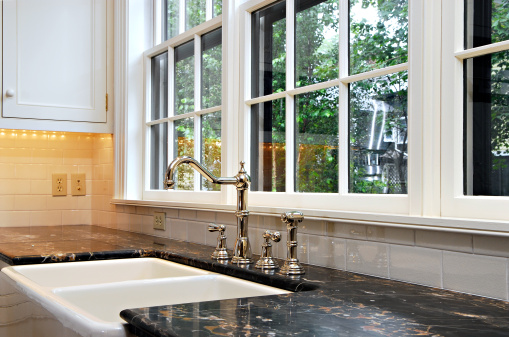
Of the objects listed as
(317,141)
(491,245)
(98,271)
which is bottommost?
(98,271)

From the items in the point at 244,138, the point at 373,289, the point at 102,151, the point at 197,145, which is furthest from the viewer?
the point at 102,151

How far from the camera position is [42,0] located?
2865 mm

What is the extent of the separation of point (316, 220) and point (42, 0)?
2.00 m

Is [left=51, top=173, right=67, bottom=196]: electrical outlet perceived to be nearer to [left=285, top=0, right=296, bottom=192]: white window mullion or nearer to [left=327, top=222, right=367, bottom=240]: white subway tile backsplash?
→ [left=285, top=0, right=296, bottom=192]: white window mullion

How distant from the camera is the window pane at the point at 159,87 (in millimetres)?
2834

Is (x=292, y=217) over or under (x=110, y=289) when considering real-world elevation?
over

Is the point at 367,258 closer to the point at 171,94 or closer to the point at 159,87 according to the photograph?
the point at 171,94

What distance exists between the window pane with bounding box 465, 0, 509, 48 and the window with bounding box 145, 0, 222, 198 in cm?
118

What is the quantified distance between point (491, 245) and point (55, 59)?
2.39 metres

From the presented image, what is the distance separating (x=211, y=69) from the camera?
2416 mm

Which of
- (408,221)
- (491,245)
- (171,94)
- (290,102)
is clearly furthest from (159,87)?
(491,245)

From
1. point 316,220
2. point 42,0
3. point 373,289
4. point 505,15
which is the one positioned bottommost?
point 373,289

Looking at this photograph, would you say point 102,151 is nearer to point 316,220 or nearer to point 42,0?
point 42,0

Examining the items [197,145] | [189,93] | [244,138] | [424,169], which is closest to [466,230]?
[424,169]
